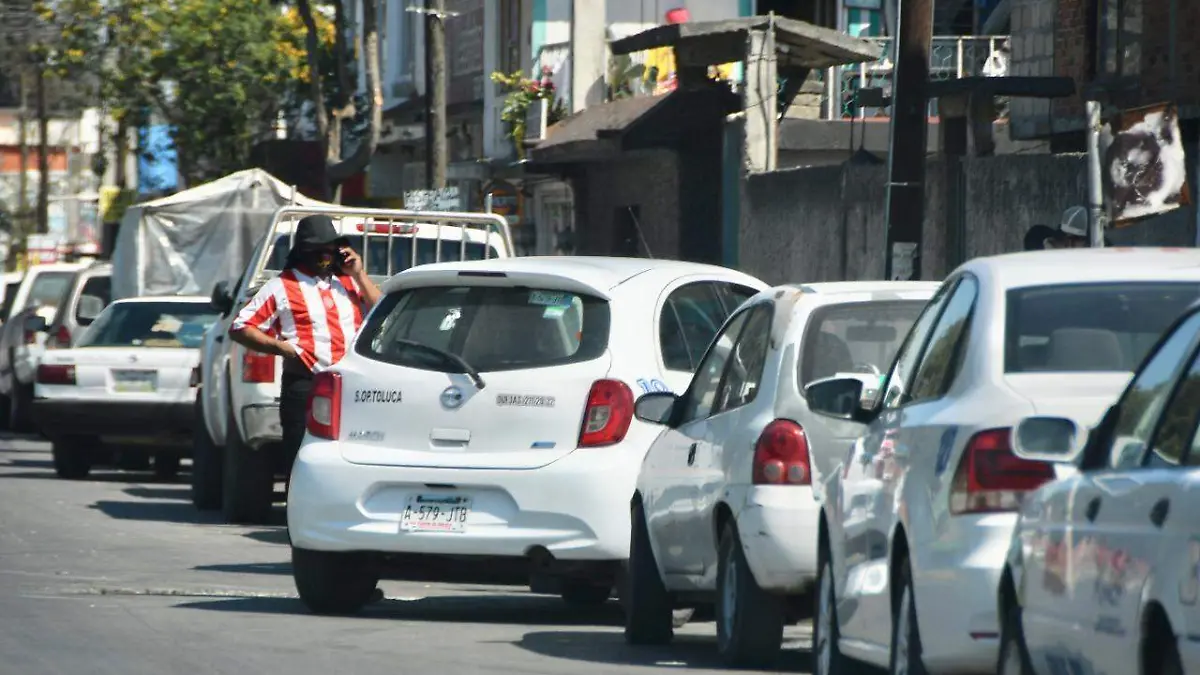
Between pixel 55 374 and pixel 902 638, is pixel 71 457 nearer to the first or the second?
pixel 55 374

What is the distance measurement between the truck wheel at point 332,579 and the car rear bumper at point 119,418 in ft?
31.3

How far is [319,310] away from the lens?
47.2 ft

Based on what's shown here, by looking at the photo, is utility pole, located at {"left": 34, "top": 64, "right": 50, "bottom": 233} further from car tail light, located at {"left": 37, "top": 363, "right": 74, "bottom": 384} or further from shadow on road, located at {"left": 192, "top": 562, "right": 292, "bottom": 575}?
shadow on road, located at {"left": 192, "top": 562, "right": 292, "bottom": 575}

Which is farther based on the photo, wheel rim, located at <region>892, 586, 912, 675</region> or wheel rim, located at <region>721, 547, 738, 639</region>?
wheel rim, located at <region>721, 547, 738, 639</region>

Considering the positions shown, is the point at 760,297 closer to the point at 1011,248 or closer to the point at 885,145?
the point at 1011,248

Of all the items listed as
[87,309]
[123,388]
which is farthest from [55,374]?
[87,309]

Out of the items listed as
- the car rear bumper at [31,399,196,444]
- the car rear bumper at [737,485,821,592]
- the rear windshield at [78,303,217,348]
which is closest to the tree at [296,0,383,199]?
the rear windshield at [78,303,217,348]

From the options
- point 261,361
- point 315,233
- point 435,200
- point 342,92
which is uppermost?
point 342,92

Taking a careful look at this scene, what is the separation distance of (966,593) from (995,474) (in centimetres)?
32

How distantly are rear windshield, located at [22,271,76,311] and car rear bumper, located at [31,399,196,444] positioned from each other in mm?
11259

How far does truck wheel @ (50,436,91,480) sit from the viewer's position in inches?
863

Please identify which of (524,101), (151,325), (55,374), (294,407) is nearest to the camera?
(294,407)

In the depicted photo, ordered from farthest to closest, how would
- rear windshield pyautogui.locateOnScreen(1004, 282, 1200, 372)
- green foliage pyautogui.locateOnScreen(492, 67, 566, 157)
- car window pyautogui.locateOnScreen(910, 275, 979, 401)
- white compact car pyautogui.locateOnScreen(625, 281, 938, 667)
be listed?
1. green foliage pyautogui.locateOnScreen(492, 67, 566, 157)
2. white compact car pyautogui.locateOnScreen(625, 281, 938, 667)
3. car window pyautogui.locateOnScreen(910, 275, 979, 401)
4. rear windshield pyautogui.locateOnScreen(1004, 282, 1200, 372)

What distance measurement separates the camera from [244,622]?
11.2 metres
